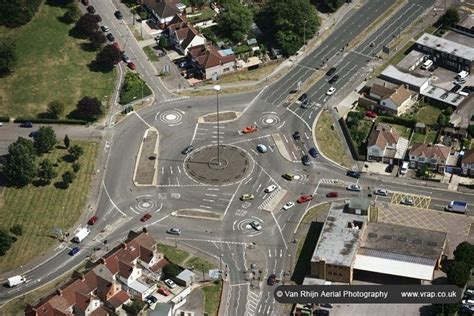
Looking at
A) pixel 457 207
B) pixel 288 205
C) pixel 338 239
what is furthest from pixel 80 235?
pixel 457 207

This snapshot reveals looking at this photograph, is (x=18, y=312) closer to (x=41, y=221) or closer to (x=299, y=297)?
(x=41, y=221)

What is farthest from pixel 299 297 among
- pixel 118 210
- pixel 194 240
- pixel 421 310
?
pixel 118 210

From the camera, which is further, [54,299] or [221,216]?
[221,216]

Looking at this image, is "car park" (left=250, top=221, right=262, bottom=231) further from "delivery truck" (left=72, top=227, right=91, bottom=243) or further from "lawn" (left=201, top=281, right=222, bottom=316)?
"delivery truck" (left=72, top=227, right=91, bottom=243)

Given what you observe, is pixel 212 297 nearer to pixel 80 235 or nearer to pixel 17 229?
pixel 80 235

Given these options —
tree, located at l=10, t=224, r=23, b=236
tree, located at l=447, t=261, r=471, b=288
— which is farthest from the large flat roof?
tree, located at l=10, t=224, r=23, b=236

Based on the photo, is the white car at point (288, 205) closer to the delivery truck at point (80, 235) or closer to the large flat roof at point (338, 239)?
the large flat roof at point (338, 239)
